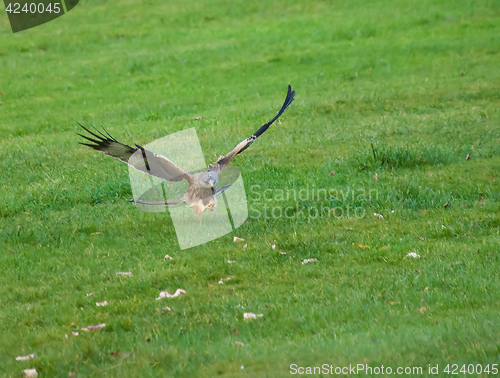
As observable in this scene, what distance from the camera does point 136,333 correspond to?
607cm

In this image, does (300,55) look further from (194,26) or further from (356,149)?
(356,149)

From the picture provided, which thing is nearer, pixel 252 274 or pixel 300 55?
pixel 252 274

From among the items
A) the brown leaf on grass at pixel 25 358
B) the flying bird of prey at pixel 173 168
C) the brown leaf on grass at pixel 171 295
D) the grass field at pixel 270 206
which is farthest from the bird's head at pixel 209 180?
the brown leaf on grass at pixel 25 358

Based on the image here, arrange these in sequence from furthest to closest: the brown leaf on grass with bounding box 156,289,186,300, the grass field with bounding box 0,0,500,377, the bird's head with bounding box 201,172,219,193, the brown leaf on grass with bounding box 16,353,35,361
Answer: the bird's head with bounding box 201,172,219,193, the brown leaf on grass with bounding box 156,289,186,300, the grass field with bounding box 0,0,500,377, the brown leaf on grass with bounding box 16,353,35,361

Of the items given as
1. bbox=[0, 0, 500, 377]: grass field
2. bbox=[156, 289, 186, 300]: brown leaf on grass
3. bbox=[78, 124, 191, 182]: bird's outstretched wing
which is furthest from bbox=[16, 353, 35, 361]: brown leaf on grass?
bbox=[78, 124, 191, 182]: bird's outstretched wing

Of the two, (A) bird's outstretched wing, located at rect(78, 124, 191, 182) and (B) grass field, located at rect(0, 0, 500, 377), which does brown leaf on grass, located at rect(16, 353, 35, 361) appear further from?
(A) bird's outstretched wing, located at rect(78, 124, 191, 182)

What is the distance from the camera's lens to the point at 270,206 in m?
10.2

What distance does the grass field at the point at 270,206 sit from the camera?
18.4ft

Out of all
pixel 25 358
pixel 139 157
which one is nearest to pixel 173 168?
pixel 139 157

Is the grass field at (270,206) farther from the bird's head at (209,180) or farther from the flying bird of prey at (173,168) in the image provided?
the bird's head at (209,180)

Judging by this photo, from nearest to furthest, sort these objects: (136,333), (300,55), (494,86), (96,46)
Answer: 1. (136,333)
2. (494,86)
3. (300,55)
4. (96,46)

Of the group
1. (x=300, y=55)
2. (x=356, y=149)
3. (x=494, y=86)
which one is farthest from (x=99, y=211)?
(x=300, y=55)

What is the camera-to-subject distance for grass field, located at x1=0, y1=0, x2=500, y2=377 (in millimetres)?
5613

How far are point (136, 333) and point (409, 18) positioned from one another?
2429 cm
